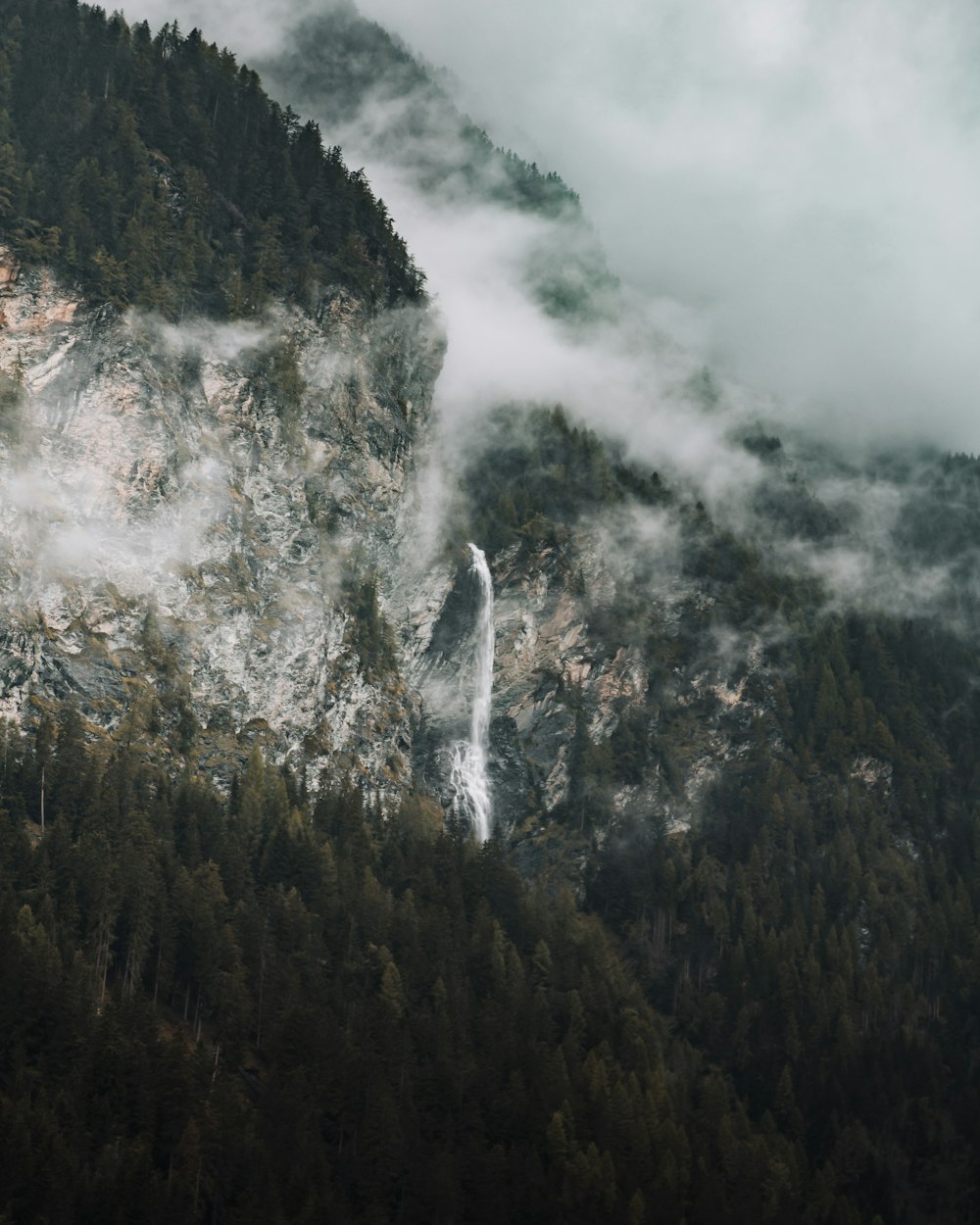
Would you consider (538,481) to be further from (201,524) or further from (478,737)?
(201,524)

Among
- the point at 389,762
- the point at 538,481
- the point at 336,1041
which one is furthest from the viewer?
the point at 538,481

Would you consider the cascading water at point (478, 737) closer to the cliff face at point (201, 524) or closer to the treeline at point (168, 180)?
the cliff face at point (201, 524)

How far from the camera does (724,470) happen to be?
197 meters

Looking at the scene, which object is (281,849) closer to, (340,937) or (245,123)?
(340,937)

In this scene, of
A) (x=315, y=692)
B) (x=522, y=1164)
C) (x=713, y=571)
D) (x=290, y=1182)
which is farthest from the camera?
(x=713, y=571)

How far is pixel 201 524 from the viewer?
134625mm

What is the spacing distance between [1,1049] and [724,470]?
5122 inches

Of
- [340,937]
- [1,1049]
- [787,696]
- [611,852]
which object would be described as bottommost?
[1,1049]

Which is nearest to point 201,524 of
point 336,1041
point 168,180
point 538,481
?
point 168,180

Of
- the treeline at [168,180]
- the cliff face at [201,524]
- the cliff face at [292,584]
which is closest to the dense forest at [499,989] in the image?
the cliff face at [292,584]

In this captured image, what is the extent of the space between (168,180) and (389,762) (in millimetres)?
56288

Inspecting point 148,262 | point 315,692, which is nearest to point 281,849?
point 315,692

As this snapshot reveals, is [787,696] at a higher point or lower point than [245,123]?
lower

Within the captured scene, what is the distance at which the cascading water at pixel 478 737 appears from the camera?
145250mm
